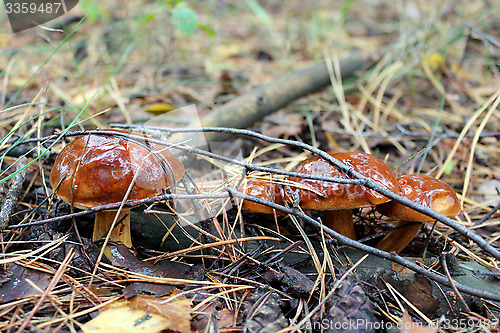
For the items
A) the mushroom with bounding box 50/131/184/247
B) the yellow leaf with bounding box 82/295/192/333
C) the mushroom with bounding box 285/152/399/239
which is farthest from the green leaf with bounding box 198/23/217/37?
the yellow leaf with bounding box 82/295/192/333

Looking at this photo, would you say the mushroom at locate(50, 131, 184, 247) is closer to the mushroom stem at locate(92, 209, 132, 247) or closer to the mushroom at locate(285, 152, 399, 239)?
the mushroom stem at locate(92, 209, 132, 247)

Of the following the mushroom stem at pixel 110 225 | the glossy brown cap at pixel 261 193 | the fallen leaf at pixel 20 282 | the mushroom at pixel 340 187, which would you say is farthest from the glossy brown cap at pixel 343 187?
the fallen leaf at pixel 20 282

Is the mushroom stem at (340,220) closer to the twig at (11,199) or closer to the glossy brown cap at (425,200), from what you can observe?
the glossy brown cap at (425,200)

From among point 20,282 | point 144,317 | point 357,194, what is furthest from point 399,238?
point 20,282

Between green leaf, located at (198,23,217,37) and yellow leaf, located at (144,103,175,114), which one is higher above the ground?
green leaf, located at (198,23,217,37)

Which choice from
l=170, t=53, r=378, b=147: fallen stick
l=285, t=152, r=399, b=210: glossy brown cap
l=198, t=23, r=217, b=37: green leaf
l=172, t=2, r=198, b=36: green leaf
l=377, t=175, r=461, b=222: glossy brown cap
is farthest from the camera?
l=198, t=23, r=217, b=37: green leaf

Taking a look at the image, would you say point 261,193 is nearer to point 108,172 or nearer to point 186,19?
point 108,172

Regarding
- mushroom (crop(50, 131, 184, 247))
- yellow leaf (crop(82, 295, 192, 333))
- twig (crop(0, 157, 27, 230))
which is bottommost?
yellow leaf (crop(82, 295, 192, 333))
